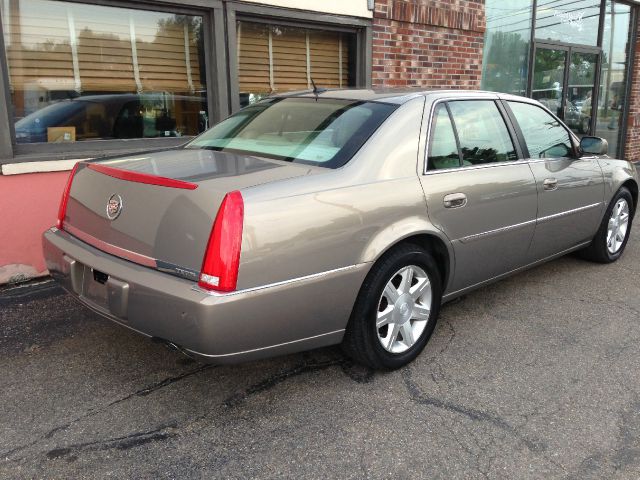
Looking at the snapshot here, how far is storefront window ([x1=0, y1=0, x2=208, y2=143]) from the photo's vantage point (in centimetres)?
480

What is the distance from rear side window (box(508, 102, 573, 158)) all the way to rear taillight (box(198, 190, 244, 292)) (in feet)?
8.15

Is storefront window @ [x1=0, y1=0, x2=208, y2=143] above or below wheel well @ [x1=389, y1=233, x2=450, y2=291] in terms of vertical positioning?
above

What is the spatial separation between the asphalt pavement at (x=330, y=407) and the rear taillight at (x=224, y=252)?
0.22m

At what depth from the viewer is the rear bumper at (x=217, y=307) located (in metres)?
2.35

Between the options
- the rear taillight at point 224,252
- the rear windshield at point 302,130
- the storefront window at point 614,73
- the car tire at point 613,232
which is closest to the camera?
the rear taillight at point 224,252

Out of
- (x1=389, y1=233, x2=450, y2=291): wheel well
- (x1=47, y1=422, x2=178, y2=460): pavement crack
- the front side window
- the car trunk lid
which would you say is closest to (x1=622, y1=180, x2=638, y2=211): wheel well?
the front side window

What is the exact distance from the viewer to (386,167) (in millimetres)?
2971

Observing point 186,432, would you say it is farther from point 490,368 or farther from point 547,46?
point 547,46

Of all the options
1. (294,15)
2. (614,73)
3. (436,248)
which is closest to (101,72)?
(294,15)

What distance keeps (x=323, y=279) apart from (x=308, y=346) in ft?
1.12

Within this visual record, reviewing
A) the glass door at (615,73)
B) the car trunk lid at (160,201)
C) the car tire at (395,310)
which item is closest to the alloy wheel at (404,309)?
the car tire at (395,310)

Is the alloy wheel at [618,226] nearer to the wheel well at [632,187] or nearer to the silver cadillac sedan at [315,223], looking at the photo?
the wheel well at [632,187]

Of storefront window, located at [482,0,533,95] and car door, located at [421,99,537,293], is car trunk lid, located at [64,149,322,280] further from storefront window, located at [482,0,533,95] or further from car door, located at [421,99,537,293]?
storefront window, located at [482,0,533,95]

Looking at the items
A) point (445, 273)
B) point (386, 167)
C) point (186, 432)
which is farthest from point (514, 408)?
point (186, 432)
